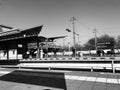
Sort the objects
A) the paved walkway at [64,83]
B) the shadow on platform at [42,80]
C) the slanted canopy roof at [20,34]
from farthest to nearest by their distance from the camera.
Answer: the slanted canopy roof at [20,34], the shadow on platform at [42,80], the paved walkway at [64,83]

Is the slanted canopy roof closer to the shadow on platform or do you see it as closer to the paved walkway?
the shadow on platform

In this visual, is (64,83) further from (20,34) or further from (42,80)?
(20,34)

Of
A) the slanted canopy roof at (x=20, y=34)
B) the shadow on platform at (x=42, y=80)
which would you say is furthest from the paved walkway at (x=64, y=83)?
the slanted canopy roof at (x=20, y=34)

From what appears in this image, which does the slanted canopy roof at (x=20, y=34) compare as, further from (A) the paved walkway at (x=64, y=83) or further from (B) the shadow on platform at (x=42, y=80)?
(A) the paved walkway at (x=64, y=83)

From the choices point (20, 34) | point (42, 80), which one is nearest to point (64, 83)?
point (42, 80)

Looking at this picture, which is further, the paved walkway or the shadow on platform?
the shadow on platform

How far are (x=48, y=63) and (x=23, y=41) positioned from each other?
612 cm

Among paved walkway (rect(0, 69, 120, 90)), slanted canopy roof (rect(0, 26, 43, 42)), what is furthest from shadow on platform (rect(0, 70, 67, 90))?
slanted canopy roof (rect(0, 26, 43, 42))

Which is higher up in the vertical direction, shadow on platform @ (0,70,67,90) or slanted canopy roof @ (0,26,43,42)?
slanted canopy roof @ (0,26,43,42)

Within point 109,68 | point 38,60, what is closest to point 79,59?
point 109,68

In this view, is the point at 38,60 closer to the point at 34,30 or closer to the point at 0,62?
the point at 34,30

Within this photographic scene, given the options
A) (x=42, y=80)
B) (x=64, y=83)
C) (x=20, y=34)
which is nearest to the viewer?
(x=64, y=83)

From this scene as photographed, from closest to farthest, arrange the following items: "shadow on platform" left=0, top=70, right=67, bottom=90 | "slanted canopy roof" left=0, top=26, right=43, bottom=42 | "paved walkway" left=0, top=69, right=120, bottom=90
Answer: "paved walkway" left=0, top=69, right=120, bottom=90 → "shadow on platform" left=0, top=70, right=67, bottom=90 → "slanted canopy roof" left=0, top=26, right=43, bottom=42

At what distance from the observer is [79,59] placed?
1540 cm
